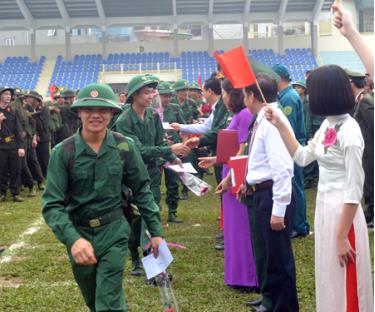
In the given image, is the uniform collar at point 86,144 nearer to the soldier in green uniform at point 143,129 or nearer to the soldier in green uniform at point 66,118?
the soldier in green uniform at point 143,129

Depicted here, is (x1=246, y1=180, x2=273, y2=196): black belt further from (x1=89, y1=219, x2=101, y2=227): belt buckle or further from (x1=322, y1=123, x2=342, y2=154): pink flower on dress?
(x1=89, y1=219, x2=101, y2=227): belt buckle

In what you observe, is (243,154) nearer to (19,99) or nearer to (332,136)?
(332,136)

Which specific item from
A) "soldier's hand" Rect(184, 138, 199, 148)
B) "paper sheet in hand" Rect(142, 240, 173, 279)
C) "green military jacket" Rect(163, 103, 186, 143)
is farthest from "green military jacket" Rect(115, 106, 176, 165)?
"green military jacket" Rect(163, 103, 186, 143)

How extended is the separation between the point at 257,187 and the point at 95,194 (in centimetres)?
126

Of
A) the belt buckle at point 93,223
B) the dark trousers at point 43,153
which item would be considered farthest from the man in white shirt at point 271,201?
the dark trousers at point 43,153

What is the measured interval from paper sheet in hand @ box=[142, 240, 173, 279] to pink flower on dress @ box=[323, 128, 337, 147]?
112 cm

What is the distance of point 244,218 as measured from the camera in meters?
5.07

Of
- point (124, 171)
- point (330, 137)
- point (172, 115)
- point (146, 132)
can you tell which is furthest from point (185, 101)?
point (330, 137)

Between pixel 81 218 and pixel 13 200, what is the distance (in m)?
7.35

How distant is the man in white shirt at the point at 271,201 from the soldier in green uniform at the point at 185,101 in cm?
684

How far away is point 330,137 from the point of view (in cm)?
311

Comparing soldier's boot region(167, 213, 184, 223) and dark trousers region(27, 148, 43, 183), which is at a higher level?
dark trousers region(27, 148, 43, 183)

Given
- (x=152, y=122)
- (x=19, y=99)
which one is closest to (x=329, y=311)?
(x=152, y=122)

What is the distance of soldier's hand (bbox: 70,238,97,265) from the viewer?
10.0ft
